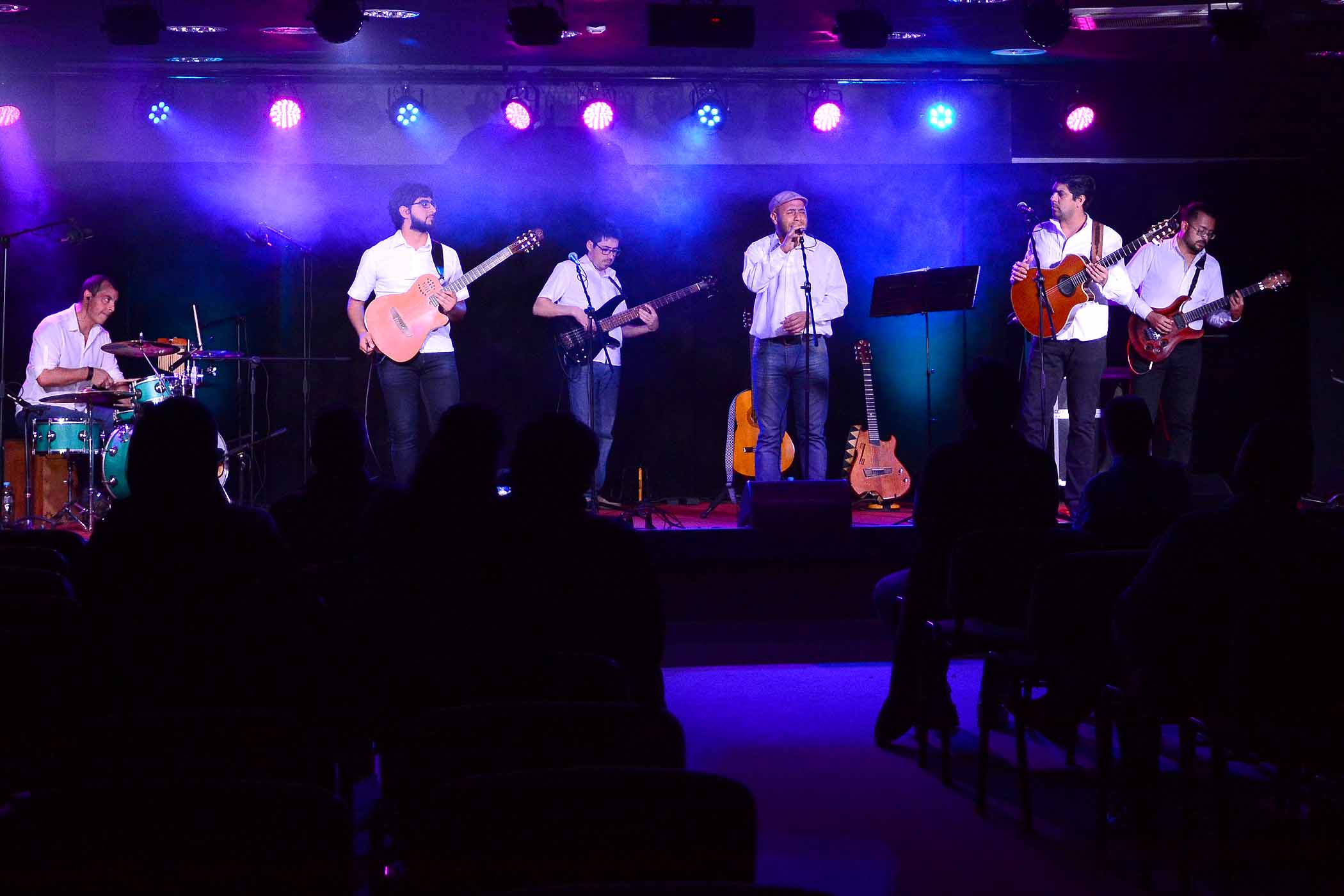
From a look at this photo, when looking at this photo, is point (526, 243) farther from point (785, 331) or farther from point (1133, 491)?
point (1133, 491)

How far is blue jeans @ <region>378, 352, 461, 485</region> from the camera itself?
8422 millimetres

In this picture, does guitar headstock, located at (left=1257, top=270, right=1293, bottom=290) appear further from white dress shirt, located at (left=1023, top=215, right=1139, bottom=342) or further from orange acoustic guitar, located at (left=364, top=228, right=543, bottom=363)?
orange acoustic guitar, located at (left=364, top=228, right=543, bottom=363)

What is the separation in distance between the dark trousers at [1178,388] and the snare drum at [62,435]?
7612 millimetres

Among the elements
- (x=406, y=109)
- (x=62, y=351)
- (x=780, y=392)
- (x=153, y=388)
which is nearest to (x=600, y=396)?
(x=780, y=392)

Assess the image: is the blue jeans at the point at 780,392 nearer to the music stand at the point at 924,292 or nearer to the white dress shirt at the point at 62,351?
the music stand at the point at 924,292

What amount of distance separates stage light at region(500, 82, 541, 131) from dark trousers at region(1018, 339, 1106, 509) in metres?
4.22

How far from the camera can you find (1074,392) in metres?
8.41

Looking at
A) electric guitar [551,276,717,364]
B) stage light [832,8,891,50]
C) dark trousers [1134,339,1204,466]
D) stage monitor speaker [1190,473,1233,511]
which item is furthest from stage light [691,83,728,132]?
stage monitor speaker [1190,473,1233,511]

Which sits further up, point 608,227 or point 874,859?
point 608,227

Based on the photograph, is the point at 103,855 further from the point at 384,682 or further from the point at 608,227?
the point at 608,227

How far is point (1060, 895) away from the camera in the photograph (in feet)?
10.4

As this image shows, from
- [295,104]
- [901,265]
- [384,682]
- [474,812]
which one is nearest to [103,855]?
[474,812]

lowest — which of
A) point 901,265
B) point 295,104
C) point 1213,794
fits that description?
point 1213,794

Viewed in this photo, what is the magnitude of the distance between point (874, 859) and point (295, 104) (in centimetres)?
794
